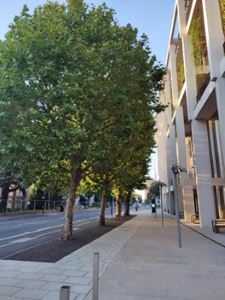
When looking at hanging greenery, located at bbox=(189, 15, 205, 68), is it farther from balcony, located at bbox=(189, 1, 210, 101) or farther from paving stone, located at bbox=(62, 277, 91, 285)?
paving stone, located at bbox=(62, 277, 91, 285)

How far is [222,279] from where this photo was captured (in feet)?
21.1

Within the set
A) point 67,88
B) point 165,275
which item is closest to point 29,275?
point 165,275

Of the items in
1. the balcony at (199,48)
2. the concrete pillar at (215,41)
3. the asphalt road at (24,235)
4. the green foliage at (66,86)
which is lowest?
the asphalt road at (24,235)

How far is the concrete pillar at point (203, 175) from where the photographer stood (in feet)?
65.6

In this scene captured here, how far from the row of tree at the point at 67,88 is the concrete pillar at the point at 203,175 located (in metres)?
9.52

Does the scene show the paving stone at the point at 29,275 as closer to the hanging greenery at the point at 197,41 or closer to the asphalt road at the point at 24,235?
the asphalt road at the point at 24,235

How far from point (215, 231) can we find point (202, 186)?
434cm

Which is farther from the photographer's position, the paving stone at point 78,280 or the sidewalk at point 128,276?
the paving stone at point 78,280

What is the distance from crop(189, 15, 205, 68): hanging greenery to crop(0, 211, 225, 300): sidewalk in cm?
1759

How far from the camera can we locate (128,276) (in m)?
6.59

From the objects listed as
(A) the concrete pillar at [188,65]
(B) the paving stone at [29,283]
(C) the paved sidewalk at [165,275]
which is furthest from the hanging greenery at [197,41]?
(B) the paving stone at [29,283]

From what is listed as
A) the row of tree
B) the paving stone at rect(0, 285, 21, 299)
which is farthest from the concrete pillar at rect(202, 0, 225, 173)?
the paving stone at rect(0, 285, 21, 299)

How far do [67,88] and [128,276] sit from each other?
6146 mm

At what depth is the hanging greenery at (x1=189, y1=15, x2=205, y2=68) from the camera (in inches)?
862
